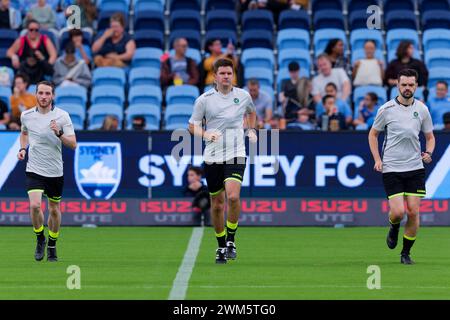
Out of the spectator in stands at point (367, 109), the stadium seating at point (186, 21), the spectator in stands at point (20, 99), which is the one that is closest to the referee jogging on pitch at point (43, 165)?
the spectator in stands at point (20, 99)

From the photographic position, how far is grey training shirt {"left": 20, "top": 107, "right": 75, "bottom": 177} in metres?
16.7

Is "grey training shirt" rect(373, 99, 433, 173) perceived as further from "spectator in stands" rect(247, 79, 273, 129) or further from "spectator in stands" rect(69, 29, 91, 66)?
"spectator in stands" rect(69, 29, 91, 66)

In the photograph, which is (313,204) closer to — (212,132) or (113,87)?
(113,87)

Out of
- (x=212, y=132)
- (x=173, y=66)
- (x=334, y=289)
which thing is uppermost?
(x=173, y=66)

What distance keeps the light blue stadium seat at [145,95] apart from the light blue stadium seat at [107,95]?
19 centimetres

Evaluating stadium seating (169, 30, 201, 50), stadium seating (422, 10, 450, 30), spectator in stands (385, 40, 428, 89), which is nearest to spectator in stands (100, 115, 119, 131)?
stadium seating (169, 30, 201, 50)

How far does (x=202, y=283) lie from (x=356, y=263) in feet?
9.87

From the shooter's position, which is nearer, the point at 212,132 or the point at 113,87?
the point at 212,132

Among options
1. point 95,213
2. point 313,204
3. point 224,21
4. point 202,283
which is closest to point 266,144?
point 313,204

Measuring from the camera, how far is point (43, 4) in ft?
91.9

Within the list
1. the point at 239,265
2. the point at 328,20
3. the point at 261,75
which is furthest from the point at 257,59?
the point at 239,265

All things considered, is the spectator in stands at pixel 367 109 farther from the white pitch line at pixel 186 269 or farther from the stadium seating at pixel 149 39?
the stadium seating at pixel 149 39

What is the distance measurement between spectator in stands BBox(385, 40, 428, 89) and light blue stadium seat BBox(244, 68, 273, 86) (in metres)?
2.23

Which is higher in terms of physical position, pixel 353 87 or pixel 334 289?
pixel 353 87
